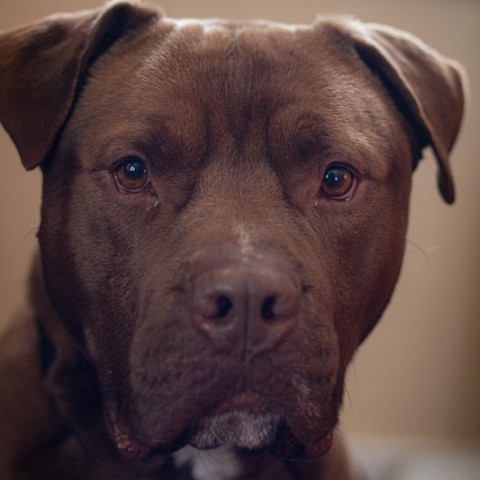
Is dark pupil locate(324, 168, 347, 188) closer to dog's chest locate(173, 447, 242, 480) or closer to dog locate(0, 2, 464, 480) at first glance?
dog locate(0, 2, 464, 480)

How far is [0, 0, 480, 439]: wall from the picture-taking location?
260 cm

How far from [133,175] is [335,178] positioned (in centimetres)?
39

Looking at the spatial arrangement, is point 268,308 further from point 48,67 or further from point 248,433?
point 48,67

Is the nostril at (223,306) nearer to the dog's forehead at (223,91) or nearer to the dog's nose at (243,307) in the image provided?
the dog's nose at (243,307)

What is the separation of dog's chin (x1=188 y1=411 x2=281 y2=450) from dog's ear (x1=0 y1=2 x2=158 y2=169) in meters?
0.62

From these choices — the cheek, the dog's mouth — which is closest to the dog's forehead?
the cheek

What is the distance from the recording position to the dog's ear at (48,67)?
5.00 feet

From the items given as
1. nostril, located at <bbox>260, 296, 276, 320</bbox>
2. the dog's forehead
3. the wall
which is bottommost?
the wall

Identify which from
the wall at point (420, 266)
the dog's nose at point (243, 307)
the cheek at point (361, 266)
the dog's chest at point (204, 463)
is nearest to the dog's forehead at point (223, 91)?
the cheek at point (361, 266)

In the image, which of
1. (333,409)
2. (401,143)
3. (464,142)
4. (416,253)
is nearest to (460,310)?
(416,253)

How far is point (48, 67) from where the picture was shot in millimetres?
1559

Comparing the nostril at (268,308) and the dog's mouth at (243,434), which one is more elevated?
the nostril at (268,308)

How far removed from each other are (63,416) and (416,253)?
1.56m

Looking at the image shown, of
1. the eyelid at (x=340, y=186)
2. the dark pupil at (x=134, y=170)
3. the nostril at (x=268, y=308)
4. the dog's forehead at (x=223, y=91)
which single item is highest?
the dog's forehead at (x=223, y=91)
